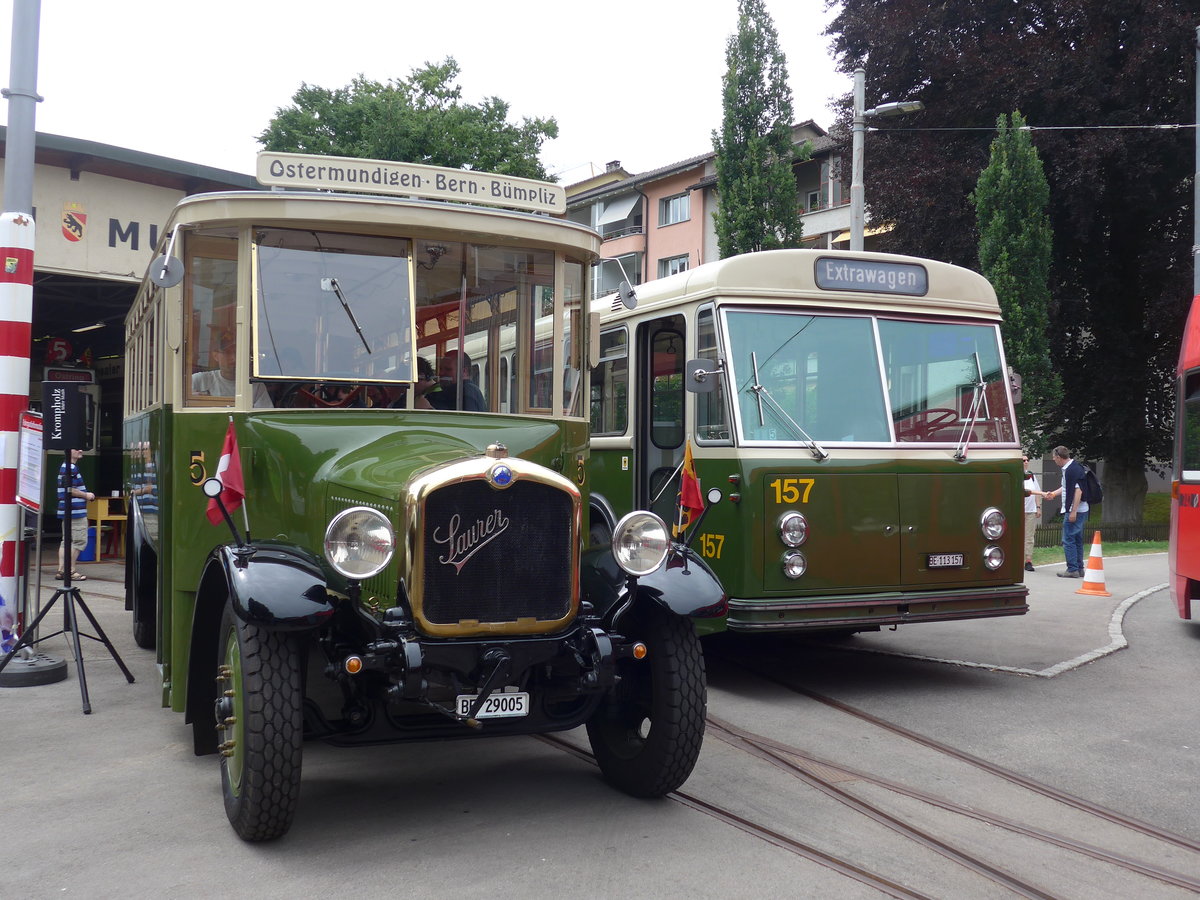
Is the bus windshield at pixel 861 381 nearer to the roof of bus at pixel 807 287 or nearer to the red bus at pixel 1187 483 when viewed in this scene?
the roof of bus at pixel 807 287

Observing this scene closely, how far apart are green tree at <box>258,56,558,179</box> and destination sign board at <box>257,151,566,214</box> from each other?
2997cm

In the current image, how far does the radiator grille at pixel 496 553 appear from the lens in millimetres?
4586

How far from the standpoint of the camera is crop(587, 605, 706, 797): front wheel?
5.03 m

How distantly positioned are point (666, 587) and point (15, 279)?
5689 mm

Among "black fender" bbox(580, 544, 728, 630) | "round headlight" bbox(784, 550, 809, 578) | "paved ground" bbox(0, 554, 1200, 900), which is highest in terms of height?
"black fender" bbox(580, 544, 728, 630)

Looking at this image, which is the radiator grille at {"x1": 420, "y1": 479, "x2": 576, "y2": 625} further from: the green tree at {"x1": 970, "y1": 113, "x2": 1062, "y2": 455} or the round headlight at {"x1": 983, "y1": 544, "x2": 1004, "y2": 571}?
the green tree at {"x1": 970, "y1": 113, "x2": 1062, "y2": 455}

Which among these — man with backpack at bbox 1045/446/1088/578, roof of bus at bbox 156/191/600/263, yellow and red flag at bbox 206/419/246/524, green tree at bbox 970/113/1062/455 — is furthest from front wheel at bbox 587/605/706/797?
green tree at bbox 970/113/1062/455

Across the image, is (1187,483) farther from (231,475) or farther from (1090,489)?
(231,475)

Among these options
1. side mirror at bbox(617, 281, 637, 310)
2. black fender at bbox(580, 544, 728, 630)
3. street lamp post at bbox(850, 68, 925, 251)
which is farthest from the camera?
street lamp post at bbox(850, 68, 925, 251)

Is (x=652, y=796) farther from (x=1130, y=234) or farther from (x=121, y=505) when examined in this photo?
(x=1130, y=234)

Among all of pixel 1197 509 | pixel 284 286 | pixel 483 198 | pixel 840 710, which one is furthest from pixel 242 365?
pixel 1197 509

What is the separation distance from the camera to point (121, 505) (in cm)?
1717

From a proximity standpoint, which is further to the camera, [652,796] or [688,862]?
[652,796]

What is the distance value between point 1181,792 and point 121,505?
15354 millimetres
